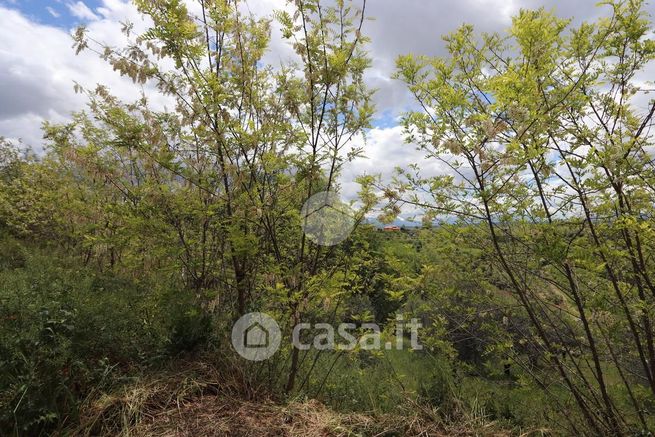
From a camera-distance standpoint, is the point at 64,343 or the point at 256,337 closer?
the point at 64,343

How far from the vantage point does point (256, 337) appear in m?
3.49

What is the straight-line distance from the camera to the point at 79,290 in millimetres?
3270

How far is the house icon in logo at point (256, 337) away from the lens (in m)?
3.48

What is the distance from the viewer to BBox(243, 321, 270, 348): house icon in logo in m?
3.48

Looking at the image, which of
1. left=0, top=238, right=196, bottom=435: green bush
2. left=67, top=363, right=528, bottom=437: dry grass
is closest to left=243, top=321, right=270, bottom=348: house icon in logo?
left=0, top=238, right=196, bottom=435: green bush

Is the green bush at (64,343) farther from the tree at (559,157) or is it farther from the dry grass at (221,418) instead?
the tree at (559,157)

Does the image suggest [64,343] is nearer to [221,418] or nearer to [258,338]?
[221,418]

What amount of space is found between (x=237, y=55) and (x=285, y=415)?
3.01m

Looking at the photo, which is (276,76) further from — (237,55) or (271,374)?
(271,374)

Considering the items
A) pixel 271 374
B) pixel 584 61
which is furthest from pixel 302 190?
pixel 584 61

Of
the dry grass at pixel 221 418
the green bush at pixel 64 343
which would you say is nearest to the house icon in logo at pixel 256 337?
the green bush at pixel 64 343

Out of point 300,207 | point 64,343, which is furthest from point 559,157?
point 64,343

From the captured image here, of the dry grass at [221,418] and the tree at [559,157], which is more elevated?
the tree at [559,157]

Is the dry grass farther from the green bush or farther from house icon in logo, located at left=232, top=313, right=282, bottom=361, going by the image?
house icon in logo, located at left=232, top=313, right=282, bottom=361
